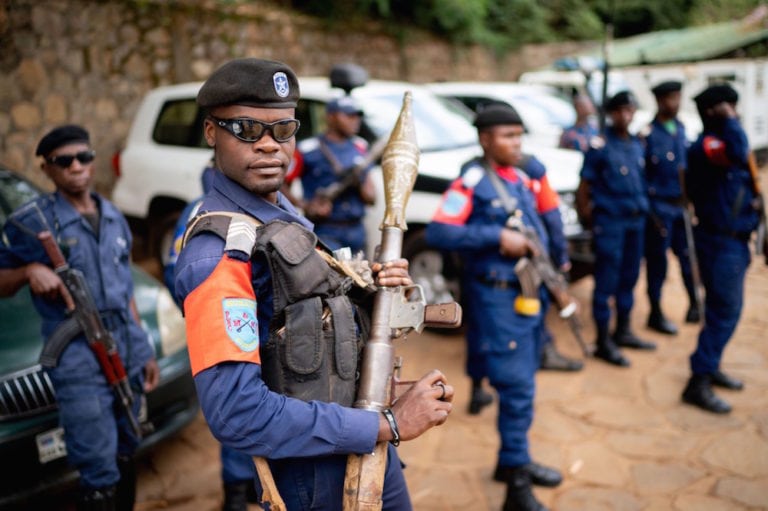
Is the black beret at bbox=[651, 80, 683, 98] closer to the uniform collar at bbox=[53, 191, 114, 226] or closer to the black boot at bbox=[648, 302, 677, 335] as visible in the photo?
the black boot at bbox=[648, 302, 677, 335]

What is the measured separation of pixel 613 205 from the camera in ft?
15.2

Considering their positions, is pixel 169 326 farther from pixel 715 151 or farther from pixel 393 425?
pixel 715 151

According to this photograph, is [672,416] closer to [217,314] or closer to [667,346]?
[667,346]

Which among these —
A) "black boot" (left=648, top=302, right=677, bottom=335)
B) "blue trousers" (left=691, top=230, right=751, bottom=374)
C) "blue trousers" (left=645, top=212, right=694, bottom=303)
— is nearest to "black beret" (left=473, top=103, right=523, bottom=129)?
"blue trousers" (left=691, top=230, right=751, bottom=374)

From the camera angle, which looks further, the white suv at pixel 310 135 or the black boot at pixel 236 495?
the white suv at pixel 310 135

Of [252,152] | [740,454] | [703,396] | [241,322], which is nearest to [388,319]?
[241,322]

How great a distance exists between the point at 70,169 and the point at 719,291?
3699 mm

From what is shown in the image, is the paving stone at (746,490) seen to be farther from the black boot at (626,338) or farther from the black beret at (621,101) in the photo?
the black beret at (621,101)

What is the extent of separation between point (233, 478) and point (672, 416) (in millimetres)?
2726

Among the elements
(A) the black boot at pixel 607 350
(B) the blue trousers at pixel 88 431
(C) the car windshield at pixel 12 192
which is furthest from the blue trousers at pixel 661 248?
(C) the car windshield at pixel 12 192

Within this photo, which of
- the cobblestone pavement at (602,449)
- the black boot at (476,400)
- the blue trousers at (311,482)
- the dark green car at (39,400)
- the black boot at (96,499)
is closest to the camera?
the blue trousers at (311,482)

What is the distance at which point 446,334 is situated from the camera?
5.22 m

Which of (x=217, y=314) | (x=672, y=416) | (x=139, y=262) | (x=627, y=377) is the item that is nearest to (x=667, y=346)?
(x=627, y=377)

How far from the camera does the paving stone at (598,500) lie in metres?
3.13
